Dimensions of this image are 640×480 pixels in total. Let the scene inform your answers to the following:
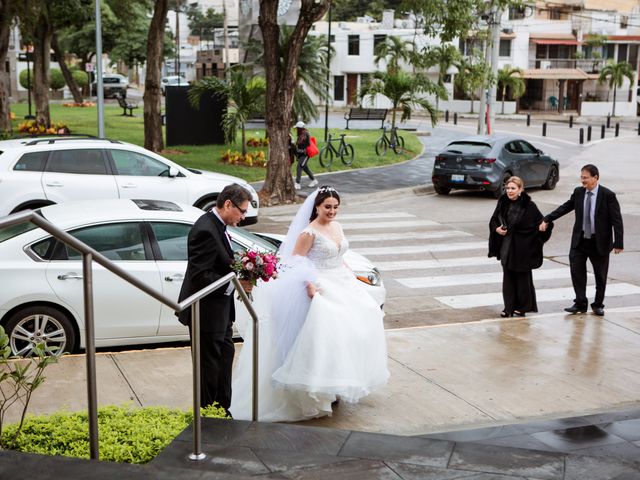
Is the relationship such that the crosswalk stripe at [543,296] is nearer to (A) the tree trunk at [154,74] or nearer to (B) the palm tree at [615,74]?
(A) the tree trunk at [154,74]

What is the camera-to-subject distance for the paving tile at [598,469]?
5.06 meters

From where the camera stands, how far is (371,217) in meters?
19.3

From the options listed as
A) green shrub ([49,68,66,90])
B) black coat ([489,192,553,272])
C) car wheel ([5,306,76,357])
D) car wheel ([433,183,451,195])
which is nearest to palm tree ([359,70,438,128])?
car wheel ([433,183,451,195])

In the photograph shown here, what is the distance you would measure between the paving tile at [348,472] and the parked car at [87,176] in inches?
411

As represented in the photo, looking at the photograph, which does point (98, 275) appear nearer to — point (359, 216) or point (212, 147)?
point (359, 216)

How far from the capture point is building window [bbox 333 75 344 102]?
238ft

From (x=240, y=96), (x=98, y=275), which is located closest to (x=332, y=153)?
(x=240, y=96)

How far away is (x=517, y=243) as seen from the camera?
10.7 m

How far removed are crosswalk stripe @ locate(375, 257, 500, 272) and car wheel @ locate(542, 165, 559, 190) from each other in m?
10.0

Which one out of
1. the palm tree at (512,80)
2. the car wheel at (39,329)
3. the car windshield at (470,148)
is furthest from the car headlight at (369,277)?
the palm tree at (512,80)

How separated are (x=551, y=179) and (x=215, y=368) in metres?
19.5

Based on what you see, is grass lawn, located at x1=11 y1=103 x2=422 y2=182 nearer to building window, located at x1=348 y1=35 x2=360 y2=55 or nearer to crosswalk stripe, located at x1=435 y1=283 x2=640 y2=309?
crosswalk stripe, located at x1=435 y1=283 x2=640 y2=309

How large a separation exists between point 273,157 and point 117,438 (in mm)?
15421

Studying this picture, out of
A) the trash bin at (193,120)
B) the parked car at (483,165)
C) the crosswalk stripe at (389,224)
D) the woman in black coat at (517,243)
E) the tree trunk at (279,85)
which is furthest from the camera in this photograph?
the trash bin at (193,120)
